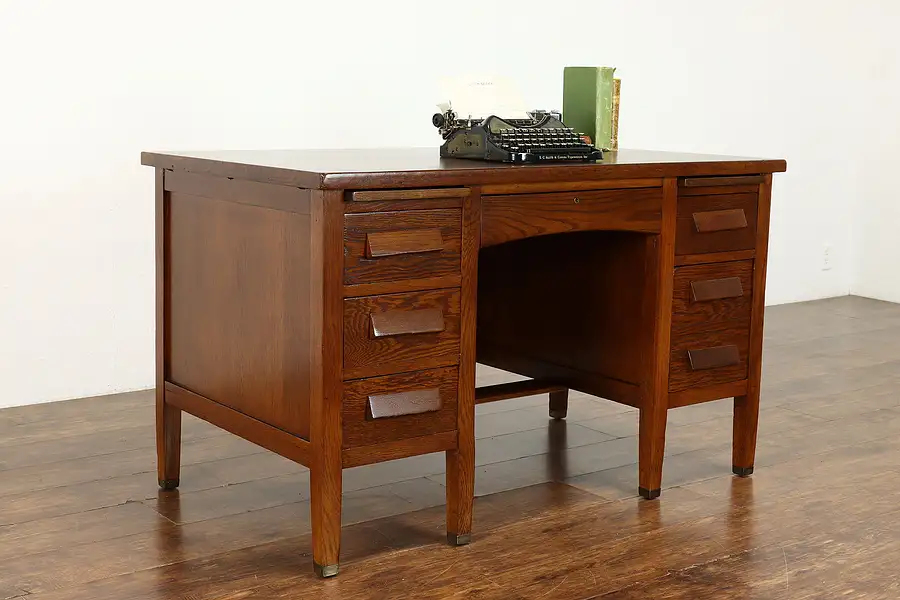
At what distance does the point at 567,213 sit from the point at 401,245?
434 millimetres

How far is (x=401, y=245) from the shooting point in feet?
6.87

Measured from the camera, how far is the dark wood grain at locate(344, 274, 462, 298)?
2066 mm

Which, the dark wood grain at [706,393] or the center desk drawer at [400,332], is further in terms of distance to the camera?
the dark wood grain at [706,393]

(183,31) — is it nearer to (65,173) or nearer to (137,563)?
(65,173)

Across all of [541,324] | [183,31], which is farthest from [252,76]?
[541,324]

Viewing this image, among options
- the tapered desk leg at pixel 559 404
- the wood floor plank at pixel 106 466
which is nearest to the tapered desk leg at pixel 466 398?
the wood floor plank at pixel 106 466

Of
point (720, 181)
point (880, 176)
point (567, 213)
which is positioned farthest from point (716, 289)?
point (880, 176)

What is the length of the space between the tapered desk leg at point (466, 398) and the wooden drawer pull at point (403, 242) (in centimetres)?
7

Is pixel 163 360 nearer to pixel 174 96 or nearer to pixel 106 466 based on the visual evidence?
pixel 106 466

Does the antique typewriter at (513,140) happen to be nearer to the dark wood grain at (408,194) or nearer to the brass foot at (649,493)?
the dark wood grain at (408,194)

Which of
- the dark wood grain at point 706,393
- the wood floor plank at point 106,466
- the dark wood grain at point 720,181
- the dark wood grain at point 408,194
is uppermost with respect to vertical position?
the dark wood grain at point 720,181

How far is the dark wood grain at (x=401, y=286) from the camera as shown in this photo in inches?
81.4

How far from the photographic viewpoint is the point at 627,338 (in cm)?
265

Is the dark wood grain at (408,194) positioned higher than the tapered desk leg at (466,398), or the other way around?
the dark wood grain at (408,194)
